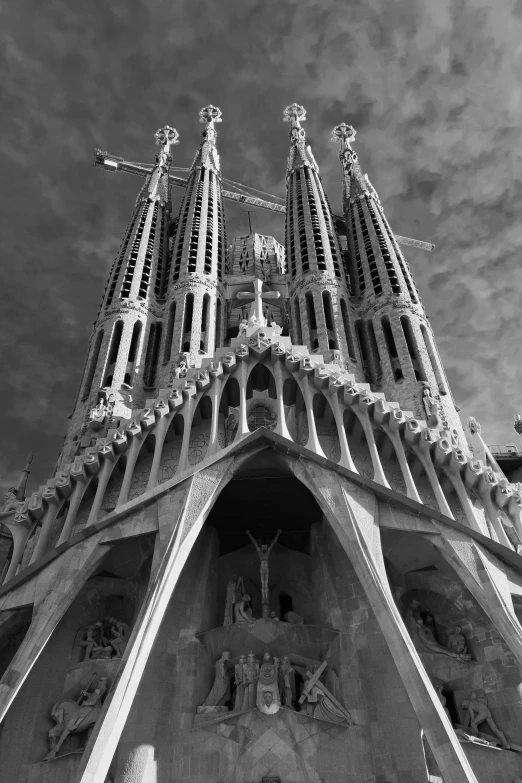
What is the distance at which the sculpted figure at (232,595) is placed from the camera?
16.2 metres

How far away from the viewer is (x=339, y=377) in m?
17.3

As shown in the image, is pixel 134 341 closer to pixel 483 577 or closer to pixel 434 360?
pixel 434 360

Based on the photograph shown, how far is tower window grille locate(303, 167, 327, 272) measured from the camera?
2769 cm

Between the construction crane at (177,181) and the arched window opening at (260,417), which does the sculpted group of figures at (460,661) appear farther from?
the construction crane at (177,181)

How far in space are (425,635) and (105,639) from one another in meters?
7.82

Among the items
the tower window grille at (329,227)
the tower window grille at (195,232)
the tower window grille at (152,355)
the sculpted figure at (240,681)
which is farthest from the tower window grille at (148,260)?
the sculpted figure at (240,681)

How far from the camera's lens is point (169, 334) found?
969 inches

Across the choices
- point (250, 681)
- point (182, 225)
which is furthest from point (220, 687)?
point (182, 225)

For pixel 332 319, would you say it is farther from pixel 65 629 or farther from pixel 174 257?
pixel 65 629

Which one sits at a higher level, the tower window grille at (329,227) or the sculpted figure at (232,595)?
the tower window grille at (329,227)

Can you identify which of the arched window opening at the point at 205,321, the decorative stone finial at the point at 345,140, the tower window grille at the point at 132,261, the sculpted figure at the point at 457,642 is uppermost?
the decorative stone finial at the point at 345,140

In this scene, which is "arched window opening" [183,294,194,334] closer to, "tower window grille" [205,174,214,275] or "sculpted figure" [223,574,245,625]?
"tower window grille" [205,174,214,275]

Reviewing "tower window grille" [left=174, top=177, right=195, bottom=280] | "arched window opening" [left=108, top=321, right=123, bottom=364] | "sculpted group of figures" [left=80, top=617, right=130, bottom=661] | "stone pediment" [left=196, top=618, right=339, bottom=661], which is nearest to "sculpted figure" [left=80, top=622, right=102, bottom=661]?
"sculpted group of figures" [left=80, top=617, right=130, bottom=661]

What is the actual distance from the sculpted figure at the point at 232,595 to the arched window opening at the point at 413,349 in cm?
929
